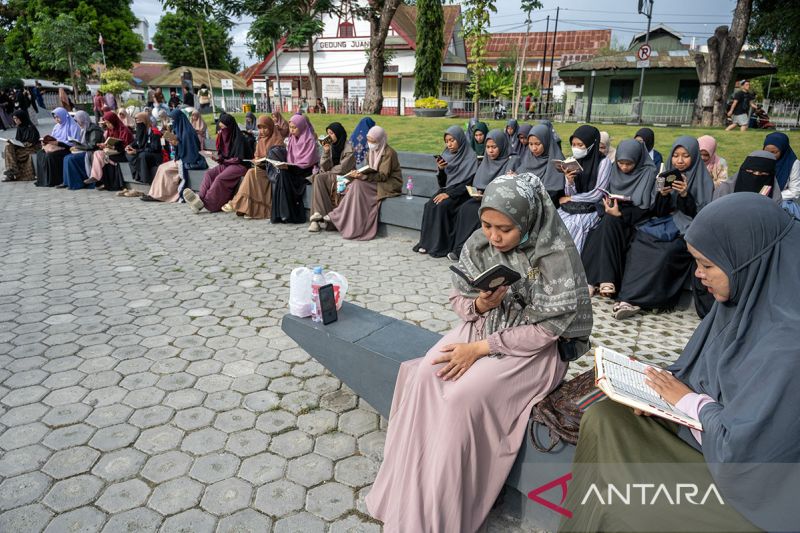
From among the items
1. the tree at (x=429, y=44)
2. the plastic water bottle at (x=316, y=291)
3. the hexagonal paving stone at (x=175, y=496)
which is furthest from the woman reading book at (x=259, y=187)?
the tree at (x=429, y=44)

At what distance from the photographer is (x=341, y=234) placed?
7.22m

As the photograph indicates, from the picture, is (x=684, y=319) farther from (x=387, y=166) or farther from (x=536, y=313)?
(x=387, y=166)

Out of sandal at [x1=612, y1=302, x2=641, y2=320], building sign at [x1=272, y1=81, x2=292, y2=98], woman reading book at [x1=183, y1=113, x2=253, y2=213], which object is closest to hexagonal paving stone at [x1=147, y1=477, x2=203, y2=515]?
sandal at [x1=612, y1=302, x2=641, y2=320]

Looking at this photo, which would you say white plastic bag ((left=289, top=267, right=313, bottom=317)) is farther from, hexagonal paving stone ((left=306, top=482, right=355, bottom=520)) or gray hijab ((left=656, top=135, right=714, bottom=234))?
gray hijab ((left=656, top=135, right=714, bottom=234))

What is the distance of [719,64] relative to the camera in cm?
1490

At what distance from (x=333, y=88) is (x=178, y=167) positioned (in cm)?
2936

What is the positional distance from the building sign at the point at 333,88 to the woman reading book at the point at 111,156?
27600 millimetres

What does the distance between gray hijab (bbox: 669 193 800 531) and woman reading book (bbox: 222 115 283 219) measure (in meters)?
7.21

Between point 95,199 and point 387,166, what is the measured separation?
625cm

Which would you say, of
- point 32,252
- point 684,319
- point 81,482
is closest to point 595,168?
point 684,319

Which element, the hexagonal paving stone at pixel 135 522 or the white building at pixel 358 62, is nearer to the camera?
the hexagonal paving stone at pixel 135 522

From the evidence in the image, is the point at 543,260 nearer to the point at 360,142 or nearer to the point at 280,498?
the point at 280,498

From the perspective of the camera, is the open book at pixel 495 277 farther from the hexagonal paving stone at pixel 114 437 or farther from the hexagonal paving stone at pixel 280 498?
the hexagonal paving stone at pixel 114 437

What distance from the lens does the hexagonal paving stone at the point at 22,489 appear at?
2.35 m
